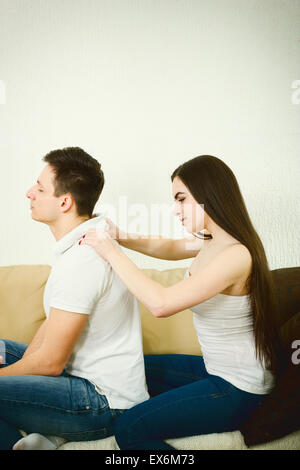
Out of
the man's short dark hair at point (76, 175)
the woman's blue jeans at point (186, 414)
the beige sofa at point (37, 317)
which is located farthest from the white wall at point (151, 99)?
the woman's blue jeans at point (186, 414)

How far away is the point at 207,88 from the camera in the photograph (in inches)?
65.4

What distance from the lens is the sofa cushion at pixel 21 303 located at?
150cm

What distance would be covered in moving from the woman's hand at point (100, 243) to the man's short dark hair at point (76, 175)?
0.56ft

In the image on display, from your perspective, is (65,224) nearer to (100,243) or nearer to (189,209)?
(100,243)

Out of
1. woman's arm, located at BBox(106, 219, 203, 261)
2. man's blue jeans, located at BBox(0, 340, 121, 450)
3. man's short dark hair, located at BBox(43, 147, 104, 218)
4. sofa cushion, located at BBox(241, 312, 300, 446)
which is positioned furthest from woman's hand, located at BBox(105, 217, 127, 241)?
sofa cushion, located at BBox(241, 312, 300, 446)

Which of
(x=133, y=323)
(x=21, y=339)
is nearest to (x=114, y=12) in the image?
(x=133, y=323)

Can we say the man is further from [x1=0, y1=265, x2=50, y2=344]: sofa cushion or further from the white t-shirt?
[x1=0, y1=265, x2=50, y2=344]: sofa cushion

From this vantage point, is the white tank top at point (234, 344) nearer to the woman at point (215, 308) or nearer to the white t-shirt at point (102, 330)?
the woman at point (215, 308)

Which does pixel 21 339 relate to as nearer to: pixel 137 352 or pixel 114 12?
pixel 137 352

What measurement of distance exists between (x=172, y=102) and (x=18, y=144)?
80 centimetres

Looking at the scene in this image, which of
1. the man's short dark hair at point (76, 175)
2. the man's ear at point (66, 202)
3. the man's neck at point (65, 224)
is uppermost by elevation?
the man's short dark hair at point (76, 175)

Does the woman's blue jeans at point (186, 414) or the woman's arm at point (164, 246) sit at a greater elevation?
the woman's arm at point (164, 246)

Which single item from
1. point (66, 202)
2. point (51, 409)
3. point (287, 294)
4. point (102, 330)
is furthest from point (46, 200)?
point (287, 294)
